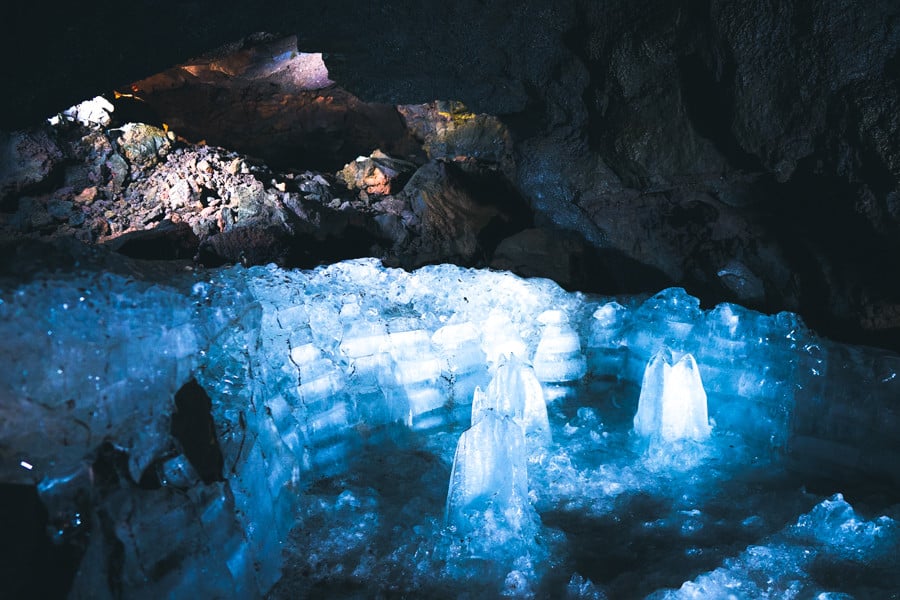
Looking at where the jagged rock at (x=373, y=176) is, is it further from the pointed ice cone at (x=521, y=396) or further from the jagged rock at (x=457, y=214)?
the pointed ice cone at (x=521, y=396)

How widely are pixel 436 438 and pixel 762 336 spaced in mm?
2457

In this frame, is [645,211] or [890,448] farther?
[645,211]

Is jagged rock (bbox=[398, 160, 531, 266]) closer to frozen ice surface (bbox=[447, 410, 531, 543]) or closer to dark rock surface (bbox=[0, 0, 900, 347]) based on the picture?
dark rock surface (bbox=[0, 0, 900, 347])

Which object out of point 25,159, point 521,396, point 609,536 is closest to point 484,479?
point 609,536

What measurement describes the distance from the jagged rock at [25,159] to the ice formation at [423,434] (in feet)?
25.3

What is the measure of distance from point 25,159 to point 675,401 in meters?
10.8

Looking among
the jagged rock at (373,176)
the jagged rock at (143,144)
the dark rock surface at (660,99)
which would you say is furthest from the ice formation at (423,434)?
the jagged rock at (143,144)

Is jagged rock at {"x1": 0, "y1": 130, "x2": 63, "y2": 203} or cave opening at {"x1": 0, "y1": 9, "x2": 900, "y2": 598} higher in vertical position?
jagged rock at {"x1": 0, "y1": 130, "x2": 63, "y2": 203}

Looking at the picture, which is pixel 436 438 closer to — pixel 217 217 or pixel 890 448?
pixel 890 448

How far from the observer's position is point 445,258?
832cm

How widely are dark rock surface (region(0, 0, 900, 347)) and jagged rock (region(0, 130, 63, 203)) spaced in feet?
22.0

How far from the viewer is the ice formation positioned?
1.93 metres

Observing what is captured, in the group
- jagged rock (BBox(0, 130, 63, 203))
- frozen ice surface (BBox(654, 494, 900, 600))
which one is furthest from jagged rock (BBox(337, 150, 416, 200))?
frozen ice surface (BBox(654, 494, 900, 600))

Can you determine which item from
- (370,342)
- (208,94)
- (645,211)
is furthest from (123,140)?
(645,211)
